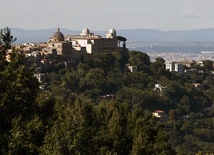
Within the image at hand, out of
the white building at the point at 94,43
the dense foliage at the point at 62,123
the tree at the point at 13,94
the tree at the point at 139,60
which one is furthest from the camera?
the tree at the point at 139,60

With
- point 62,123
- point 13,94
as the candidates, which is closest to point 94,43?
point 13,94

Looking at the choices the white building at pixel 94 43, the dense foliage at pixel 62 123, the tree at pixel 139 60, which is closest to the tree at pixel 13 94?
the dense foliage at pixel 62 123

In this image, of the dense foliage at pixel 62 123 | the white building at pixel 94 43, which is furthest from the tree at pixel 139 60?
the dense foliage at pixel 62 123

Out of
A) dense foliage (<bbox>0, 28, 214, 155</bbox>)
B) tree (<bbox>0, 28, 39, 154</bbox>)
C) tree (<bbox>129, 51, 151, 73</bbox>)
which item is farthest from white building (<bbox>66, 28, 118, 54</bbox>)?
tree (<bbox>0, 28, 39, 154</bbox>)

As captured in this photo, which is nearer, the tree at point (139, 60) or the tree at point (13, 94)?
the tree at point (13, 94)

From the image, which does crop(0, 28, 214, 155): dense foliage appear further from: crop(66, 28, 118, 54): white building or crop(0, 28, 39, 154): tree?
crop(66, 28, 118, 54): white building

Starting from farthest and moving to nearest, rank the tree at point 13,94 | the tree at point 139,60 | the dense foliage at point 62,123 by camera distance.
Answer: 1. the tree at point 139,60
2. the tree at point 13,94
3. the dense foliage at point 62,123

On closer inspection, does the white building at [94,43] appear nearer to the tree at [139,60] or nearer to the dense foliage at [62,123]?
the tree at [139,60]

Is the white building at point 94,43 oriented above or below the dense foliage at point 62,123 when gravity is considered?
above

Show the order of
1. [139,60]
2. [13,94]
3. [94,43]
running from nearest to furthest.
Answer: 1. [13,94]
2. [94,43]
3. [139,60]

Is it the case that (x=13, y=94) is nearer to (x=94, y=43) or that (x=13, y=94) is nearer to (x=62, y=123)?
(x=62, y=123)

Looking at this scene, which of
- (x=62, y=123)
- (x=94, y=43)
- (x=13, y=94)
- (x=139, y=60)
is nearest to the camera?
(x=62, y=123)

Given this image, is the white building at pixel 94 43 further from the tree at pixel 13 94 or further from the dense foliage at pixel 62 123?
the tree at pixel 13 94

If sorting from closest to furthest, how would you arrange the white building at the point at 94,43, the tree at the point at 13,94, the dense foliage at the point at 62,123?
the dense foliage at the point at 62,123 → the tree at the point at 13,94 → the white building at the point at 94,43
